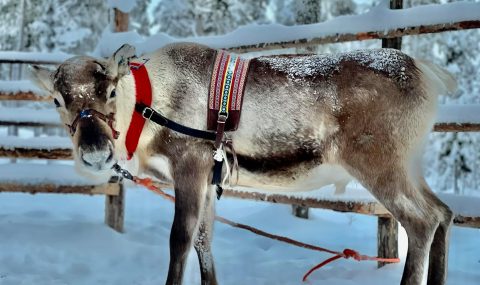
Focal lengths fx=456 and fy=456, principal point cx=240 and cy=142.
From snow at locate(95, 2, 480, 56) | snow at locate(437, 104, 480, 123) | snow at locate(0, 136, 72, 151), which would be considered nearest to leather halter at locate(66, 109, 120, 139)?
snow at locate(95, 2, 480, 56)

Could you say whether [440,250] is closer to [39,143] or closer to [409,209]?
[409,209]

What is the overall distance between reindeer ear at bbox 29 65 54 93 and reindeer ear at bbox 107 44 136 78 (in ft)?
1.26

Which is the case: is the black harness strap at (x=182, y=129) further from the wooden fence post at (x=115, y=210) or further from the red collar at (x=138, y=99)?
the wooden fence post at (x=115, y=210)

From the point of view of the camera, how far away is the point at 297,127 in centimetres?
268

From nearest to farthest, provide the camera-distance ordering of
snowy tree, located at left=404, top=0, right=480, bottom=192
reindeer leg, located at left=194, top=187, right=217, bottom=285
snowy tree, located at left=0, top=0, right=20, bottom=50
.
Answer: reindeer leg, located at left=194, top=187, right=217, bottom=285 < snowy tree, located at left=404, top=0, right=480, bottom=192 < snowy tree, located at left=0, top=0, right=20, bottom=50

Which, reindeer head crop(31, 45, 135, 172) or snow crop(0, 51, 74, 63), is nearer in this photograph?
reindeer head crop(31, 45, 135, 172)

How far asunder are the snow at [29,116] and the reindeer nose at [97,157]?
3.42 metres

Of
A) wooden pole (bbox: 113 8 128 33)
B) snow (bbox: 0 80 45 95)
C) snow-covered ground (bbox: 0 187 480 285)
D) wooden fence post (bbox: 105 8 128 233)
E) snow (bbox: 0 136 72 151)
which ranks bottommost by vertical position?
snow-covered ground (bbox: 0 187 480 285)

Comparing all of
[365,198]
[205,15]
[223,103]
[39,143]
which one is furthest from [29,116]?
[205,15]

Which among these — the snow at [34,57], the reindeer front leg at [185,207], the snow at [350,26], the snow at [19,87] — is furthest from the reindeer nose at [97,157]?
the snow at [34,57]

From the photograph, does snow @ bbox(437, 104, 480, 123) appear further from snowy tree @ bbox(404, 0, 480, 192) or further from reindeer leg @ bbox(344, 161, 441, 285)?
snowy tree @ bbox(404, 0, 480, 192)

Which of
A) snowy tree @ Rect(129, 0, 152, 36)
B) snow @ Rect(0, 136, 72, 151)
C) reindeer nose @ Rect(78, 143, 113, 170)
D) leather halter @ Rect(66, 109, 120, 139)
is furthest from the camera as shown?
snowy tree @ Rect(129, 0, 152, 36)

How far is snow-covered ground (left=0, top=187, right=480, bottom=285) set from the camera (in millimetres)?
3786

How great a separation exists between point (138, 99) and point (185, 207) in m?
0.71
